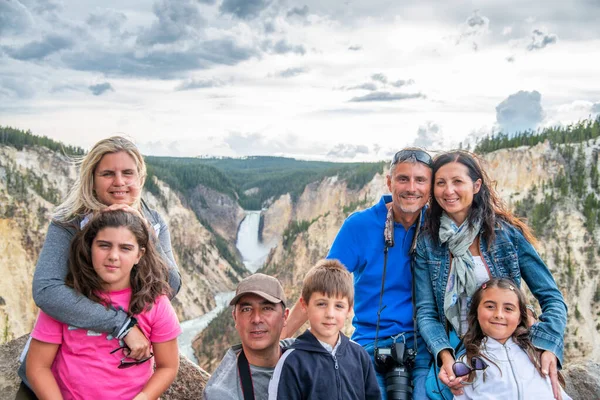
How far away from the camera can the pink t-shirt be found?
3562 millimetres

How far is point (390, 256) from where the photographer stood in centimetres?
472

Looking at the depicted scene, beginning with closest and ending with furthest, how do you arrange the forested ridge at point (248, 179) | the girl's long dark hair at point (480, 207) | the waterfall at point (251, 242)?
the girl's long dark hair at point (480, 207), the forested ridge at point (248, 179), the waterfall at point (251, 242)

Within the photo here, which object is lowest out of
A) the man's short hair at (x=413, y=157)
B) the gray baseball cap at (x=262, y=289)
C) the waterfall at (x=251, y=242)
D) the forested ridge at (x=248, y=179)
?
the waterfall at (x=251, y=242)

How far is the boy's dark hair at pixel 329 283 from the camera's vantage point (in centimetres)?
366

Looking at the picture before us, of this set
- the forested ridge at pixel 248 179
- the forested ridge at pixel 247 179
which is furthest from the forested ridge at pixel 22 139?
the forested ridge at pixel 247 179

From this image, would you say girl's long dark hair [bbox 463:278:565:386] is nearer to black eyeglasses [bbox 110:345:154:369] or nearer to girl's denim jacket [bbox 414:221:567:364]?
girl's denim jacket [bbox 414:221:567:364]

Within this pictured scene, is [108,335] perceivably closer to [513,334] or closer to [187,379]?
[187,379]

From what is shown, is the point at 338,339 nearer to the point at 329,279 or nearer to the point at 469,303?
the point at 329,279

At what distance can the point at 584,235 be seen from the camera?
46.9 meters

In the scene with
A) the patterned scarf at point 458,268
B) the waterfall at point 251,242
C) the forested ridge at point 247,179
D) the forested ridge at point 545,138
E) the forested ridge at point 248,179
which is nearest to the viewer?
the patterned scarf at point 458,268

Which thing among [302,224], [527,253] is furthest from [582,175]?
[527,253]

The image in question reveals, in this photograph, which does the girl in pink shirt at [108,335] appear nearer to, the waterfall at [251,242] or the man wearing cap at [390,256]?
the man wearing cap at [390,256]

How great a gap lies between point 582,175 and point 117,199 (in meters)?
55.4

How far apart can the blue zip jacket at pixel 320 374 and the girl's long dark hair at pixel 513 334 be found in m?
0.95
